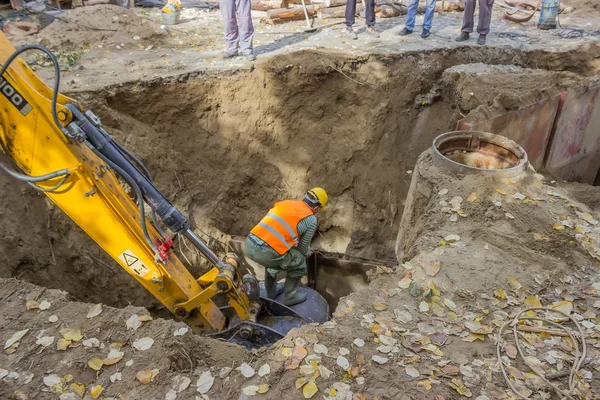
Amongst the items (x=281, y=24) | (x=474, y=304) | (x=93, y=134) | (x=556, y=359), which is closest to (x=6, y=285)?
(x=93, y=134)

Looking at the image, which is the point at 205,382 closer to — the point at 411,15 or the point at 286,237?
the point at 286,237

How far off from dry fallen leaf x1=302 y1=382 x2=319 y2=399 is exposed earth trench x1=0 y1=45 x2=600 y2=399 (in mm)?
3941

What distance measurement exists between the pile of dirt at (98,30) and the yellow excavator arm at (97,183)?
5.72m

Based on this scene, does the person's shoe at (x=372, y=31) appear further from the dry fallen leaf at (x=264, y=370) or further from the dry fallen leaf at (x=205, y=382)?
the dry fallen leaf at (x=205, y=382)

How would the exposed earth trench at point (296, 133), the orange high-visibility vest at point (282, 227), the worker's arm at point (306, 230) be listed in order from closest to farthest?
1. the orange high-visibility vest at point (282, 227)
2. the worker's arm at point (306, 230)
3. the exposed earth trench at point (296, 133)

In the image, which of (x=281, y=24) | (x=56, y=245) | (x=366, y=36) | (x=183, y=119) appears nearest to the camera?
(x=56, y=245)

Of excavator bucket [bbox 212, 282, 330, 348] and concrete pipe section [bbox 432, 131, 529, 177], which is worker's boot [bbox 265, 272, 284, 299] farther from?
concrete pipe section [bbox 432, 131, 529, 177]

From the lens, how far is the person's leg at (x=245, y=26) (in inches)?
303

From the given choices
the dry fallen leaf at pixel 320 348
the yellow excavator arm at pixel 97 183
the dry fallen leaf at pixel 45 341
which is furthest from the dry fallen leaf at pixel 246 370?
the dry fallen leaf at pixel 45 341

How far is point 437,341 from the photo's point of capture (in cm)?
346

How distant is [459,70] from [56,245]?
6.97 metres

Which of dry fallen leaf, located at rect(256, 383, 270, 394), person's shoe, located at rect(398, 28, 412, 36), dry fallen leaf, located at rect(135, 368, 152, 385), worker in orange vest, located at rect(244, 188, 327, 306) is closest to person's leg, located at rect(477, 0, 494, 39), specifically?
person's shoe, located at rect(398, 28, 412, 36)

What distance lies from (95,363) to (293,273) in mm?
2607

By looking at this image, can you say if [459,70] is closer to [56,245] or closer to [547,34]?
[547,34]
